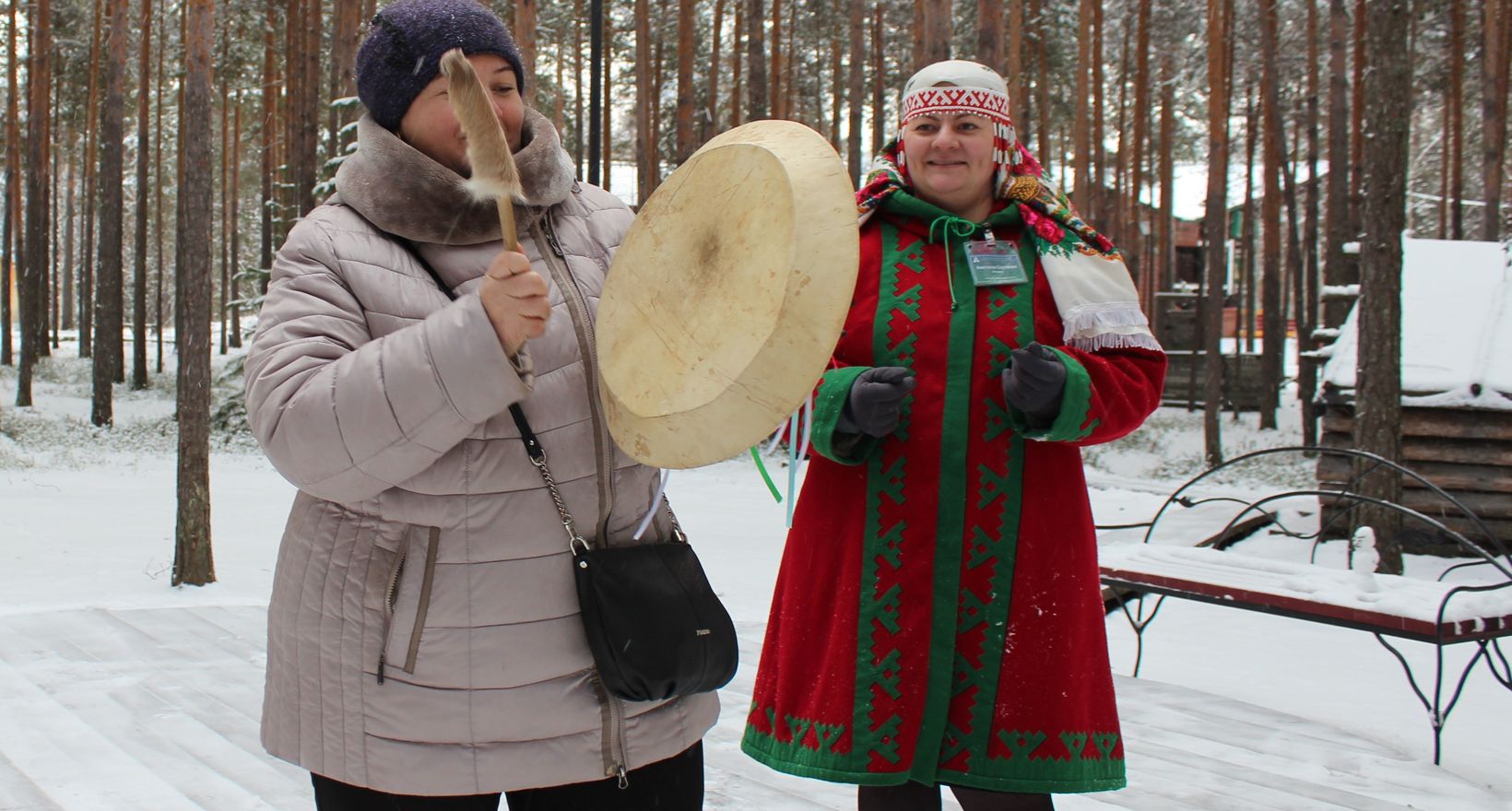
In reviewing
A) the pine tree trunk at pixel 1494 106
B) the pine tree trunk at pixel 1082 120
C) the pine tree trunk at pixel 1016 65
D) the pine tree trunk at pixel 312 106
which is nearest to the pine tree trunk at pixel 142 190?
the pine tree trunk at pixel 312 106

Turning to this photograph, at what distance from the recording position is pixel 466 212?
165cm

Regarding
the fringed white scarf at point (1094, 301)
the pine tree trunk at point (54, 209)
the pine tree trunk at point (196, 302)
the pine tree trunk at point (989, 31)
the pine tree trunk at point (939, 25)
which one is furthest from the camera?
the pine tree trunk at point (54, 209)

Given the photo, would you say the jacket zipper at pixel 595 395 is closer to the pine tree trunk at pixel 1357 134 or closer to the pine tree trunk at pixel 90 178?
the pine tree trunk at pixel 1357 134

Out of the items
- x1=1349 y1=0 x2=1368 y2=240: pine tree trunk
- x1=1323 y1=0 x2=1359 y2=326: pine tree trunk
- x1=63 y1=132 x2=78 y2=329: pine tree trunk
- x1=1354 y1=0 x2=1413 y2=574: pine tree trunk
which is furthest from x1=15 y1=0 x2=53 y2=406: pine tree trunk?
x1=1349 y1=0 x2=1368 y2=240: pine tree trunk

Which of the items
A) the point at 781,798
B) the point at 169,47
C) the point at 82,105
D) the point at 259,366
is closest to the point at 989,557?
the point at 259,366

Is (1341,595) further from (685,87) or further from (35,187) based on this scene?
(35,187)

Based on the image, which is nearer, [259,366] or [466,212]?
[259,366]

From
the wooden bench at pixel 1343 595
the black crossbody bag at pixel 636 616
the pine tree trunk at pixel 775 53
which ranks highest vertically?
the pine tree trunk at pixel 775 53

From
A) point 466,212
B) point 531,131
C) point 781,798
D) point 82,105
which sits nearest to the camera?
Answer: point 466,212

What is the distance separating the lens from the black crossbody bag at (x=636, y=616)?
1.62m

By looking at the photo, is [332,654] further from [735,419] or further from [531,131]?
[531,131]

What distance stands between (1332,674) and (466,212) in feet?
15.0

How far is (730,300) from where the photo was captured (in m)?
1.61

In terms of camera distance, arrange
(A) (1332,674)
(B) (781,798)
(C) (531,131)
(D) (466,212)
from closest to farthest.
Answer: (D) (466,212), (C) (531,131), (B) (781,798), (A) (1332,674)
